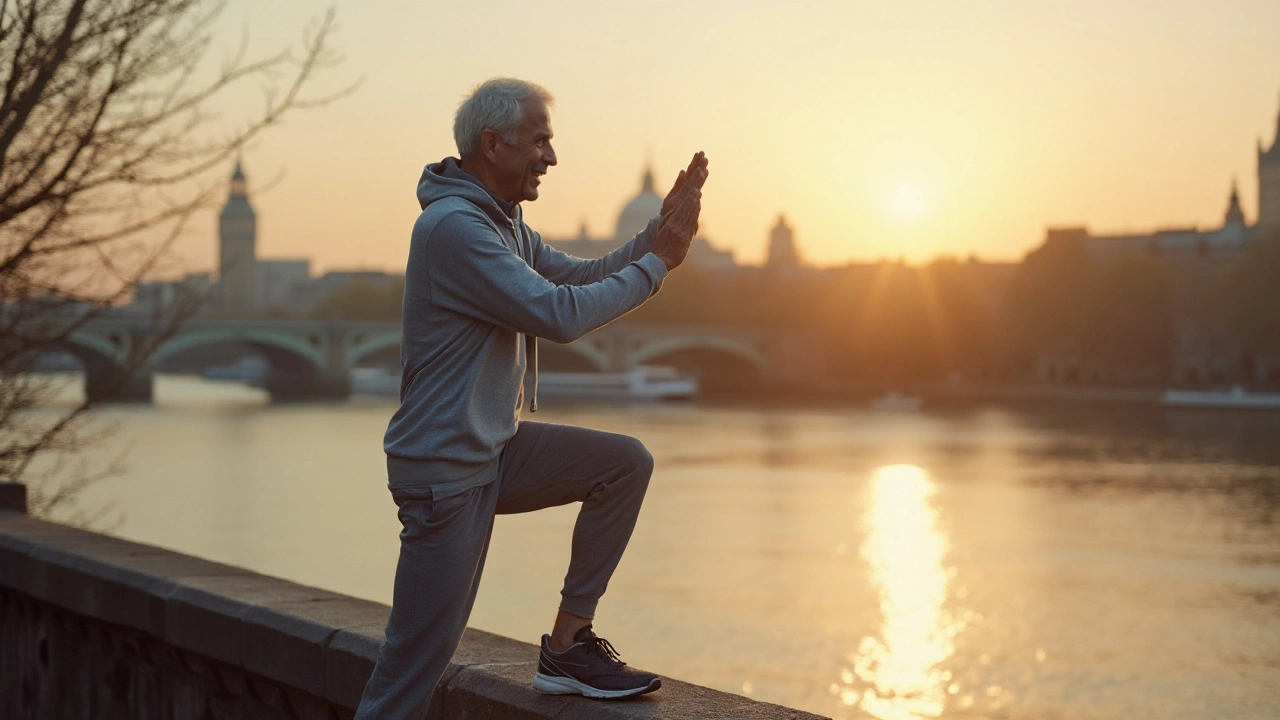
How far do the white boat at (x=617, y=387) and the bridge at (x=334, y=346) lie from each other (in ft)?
4.17

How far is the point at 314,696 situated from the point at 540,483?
0.72 metres

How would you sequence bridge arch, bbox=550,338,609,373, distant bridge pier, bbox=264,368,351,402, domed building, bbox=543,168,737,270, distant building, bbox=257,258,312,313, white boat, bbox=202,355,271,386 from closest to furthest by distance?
distant bridge pier, bbox=264,368,351,402, bridge arch, bbox=550,338,609,373, white boat, bbox=202,355,271,386, domed building, bbox=543,168,737,270, distant building, bbox=257,258,312,313

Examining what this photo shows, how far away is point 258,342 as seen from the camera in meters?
46.2

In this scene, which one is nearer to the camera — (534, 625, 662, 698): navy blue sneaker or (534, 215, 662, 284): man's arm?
(534, 625, 662, 698): navy blue sneaker

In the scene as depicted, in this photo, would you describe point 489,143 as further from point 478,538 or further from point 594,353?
point 594,353

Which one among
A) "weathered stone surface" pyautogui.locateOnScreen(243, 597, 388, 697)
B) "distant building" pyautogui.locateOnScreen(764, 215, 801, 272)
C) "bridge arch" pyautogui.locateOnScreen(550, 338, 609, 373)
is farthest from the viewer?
"distant building" pyautogui.locateOnScreen(764, 215, 801, 272)

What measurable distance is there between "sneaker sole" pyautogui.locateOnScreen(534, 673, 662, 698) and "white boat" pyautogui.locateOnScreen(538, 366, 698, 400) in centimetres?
4568

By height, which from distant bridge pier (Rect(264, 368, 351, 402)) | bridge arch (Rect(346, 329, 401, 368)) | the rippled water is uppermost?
the rippled water

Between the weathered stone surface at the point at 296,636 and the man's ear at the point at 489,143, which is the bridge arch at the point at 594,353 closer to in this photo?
the weathered stone surface at the point at 296,636

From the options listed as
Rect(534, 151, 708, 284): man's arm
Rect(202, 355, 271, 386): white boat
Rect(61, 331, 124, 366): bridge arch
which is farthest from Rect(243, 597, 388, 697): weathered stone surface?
Rect(202, 355, 271, 386): white boat

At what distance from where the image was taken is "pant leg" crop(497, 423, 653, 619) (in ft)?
7.34

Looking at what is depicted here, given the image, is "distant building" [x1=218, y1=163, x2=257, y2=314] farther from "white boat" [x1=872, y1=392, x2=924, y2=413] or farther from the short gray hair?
the short gray hair

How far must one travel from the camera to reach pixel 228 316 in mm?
46062

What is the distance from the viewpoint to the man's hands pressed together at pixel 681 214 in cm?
223
